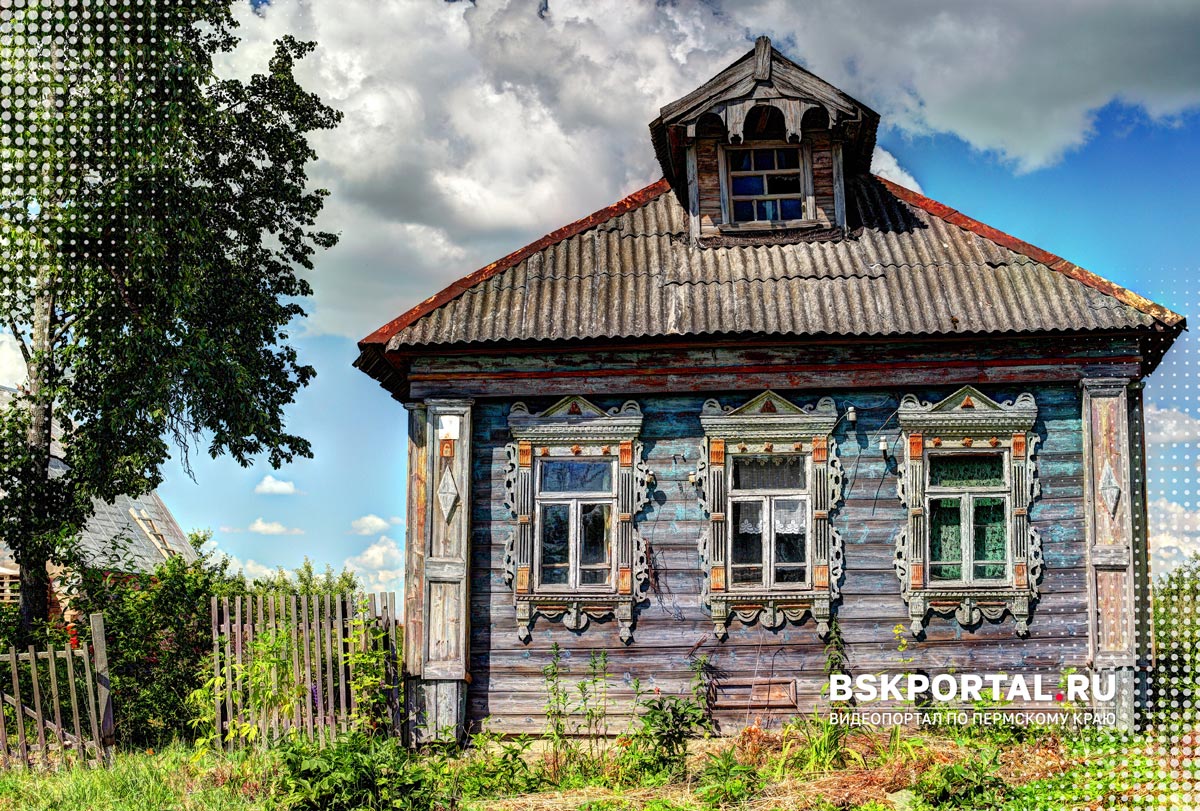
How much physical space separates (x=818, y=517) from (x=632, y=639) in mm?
2245

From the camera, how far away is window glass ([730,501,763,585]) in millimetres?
11312

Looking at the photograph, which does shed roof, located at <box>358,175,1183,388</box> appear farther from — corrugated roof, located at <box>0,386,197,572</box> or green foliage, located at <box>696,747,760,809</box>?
corrugated roof, located at <box>0,386,197,572</box>

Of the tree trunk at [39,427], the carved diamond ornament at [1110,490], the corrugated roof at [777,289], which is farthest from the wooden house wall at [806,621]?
the tree trunk at [39,427]

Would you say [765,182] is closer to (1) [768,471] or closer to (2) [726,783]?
(1) [768,471]

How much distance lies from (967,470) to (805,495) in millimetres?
1672

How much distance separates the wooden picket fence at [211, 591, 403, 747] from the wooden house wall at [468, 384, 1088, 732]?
2.93 feet

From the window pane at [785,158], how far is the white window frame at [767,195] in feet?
Answer: 0.15

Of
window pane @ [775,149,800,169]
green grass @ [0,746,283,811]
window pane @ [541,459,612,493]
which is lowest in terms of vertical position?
green grass @ [0,746,283,811]

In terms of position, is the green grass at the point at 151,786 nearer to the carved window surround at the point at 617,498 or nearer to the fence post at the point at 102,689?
the fence post at the point at 102,689

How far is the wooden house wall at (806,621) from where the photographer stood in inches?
439

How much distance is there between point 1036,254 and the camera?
12.1 metres

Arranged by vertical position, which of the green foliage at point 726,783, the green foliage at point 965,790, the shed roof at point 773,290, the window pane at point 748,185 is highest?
the window pane at point 748,185

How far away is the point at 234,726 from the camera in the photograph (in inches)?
439

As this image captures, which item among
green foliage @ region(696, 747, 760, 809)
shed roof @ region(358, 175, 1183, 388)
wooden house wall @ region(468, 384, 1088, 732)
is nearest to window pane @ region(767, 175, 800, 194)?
shed roof @ region(358, 175, 1183, 388)
